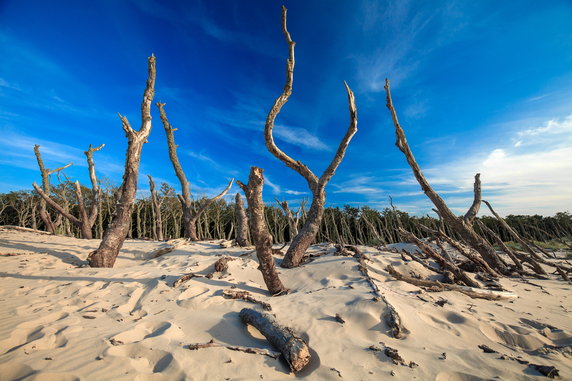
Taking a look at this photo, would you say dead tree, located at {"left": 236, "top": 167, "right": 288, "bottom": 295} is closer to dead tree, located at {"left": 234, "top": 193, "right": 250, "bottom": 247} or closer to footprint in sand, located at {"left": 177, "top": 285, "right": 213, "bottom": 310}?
footprint in sand, located at {"left": 177, "top": 285, "right": 213, "bottom": 310}

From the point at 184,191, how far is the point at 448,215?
9.74 meters

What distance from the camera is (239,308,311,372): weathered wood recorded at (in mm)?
2037

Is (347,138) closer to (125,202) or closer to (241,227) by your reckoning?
(241,227)

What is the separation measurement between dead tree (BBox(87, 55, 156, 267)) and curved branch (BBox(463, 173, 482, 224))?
9223 mm

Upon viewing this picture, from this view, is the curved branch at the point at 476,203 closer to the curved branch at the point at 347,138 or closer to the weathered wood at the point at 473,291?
the weathered wood at the point at 473,291

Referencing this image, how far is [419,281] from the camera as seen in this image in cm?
418

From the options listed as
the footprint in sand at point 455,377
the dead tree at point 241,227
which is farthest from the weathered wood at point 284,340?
the dead tree at point 241,227

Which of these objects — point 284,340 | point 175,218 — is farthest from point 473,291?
point 175,218

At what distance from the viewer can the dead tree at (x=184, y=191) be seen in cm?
1007

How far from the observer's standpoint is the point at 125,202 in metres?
5.91

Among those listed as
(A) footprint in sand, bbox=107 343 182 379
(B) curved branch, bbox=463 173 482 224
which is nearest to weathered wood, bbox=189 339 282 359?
(A) footprint in sand, bbox=107 343 182 379

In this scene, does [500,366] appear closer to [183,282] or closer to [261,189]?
[261,189]

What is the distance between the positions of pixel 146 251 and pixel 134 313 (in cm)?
541

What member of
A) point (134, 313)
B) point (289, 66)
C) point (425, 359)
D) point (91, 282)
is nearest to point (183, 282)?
point (134, 313)
